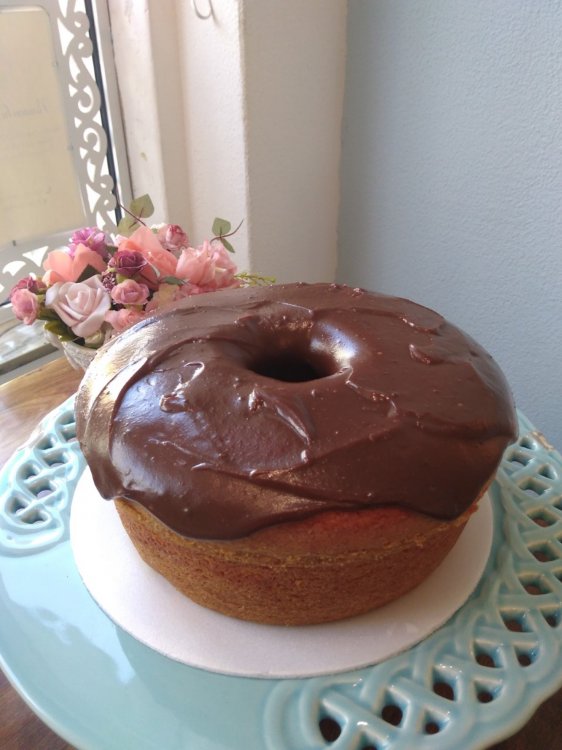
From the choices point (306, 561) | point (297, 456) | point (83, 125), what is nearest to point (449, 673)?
point (306, 561)

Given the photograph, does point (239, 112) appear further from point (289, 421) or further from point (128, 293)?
point (289, 421)

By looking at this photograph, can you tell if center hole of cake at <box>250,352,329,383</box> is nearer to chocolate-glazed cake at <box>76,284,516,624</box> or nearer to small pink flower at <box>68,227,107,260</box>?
chocolate-glazed cake at <box>76,284,516,624</box>

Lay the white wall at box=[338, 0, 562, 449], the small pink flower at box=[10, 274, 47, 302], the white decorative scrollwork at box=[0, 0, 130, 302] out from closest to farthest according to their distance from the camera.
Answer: the small pink flower at box=[10, 274, 47, 302]
the white wall at box=[338, 0, 562, 449]
the white decorative scrollwork at box=[0, 0, 130, 302]

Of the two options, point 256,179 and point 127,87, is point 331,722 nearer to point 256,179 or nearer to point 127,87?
point 256,179

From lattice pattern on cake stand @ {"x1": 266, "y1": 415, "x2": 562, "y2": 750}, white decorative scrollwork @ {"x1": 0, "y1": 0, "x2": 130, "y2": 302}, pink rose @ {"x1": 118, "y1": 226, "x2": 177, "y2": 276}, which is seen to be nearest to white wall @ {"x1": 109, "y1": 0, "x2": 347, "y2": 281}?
white decorative scrollwork @ {"x1": 0, "y1": 0, "x2": 130, "y2": 302}

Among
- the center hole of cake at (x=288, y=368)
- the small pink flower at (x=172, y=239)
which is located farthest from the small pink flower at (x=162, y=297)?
the center hole of cake at (x=288, y=368)

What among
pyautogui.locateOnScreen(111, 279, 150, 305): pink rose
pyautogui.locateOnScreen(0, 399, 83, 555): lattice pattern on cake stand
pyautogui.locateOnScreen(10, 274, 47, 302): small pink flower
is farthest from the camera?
pyautogui.locateOnScreen(10, 274, 47, 302): small pink flower

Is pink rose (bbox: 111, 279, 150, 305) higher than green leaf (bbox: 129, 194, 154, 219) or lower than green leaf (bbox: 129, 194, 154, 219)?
lower
